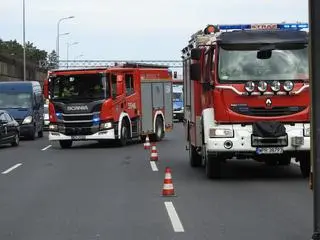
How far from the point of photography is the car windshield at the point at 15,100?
32438 mm

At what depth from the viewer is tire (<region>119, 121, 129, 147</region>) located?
2541 cm

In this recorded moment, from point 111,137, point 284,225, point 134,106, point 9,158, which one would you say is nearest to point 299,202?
point 284,225

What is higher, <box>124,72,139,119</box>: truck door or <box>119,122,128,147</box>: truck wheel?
<box>124,72,139,119</box>: truck door

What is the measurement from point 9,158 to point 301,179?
401 inches

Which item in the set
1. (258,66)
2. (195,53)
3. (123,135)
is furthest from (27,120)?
(258,66)

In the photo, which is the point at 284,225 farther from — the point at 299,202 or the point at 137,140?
the point at 137,140

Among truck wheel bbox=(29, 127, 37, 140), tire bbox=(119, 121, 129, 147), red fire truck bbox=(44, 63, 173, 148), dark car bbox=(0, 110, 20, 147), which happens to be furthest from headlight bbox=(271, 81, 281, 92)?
truck wheel bbox=(29, 127, 37, 140)

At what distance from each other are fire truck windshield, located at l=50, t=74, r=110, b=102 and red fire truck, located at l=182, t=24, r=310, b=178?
443 inches

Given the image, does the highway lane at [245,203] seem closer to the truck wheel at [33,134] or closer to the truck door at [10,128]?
the truck door at [10,128]

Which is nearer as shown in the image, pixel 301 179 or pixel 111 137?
pixel 301 179

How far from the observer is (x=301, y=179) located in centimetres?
1396

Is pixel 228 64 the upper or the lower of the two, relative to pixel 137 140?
upper

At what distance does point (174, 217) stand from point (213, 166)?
4552 mm

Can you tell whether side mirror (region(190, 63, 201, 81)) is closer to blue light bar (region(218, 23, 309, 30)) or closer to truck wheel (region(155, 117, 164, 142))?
blue light bar (region(218, 23, 309, 30))
